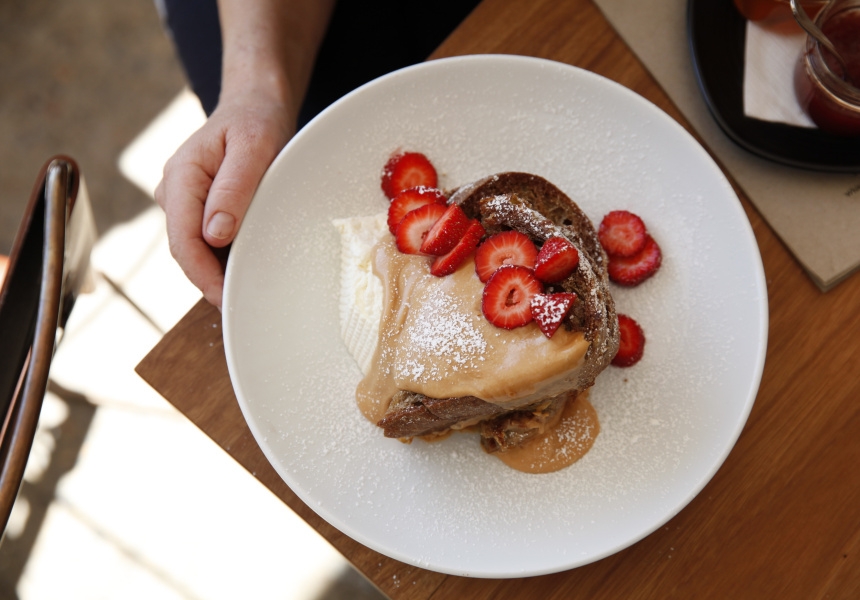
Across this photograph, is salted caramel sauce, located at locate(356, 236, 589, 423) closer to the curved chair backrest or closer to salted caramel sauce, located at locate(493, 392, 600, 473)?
salted caramel sauce, located at locate(493, 392, 600, 473)

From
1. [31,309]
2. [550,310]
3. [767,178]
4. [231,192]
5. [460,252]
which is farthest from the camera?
[767,178]

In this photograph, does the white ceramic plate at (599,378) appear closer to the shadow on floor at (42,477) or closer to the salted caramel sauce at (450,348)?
the salted caramel sauce at (450,348)

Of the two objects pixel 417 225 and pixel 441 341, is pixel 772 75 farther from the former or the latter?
pixel 441 341

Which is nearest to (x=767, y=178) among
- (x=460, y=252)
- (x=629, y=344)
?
(x=629, y=344)

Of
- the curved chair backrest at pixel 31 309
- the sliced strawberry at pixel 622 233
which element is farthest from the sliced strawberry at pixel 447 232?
the curved chair backrest at pixel 31 309

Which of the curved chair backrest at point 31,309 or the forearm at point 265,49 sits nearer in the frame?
the curved chair backrest at point 31,309

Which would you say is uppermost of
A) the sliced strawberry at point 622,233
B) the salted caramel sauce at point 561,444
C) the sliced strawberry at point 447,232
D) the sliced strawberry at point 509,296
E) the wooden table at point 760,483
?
the sliced strawberry at point 447,232

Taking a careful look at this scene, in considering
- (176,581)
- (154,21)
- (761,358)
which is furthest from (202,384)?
(154,21)
